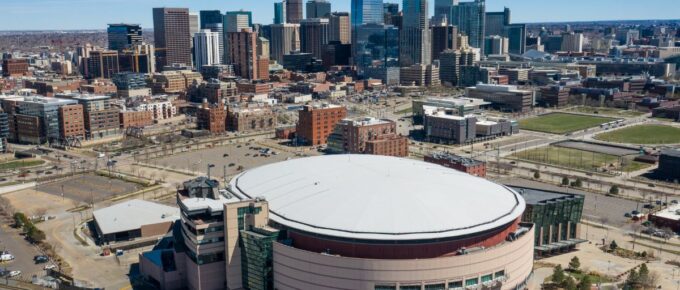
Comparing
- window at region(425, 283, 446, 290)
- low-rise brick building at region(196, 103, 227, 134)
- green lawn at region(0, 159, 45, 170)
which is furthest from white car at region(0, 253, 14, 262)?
low-rise brick building at region(196, 103, 227, 134)

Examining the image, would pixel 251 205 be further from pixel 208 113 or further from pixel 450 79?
pixel 450 79

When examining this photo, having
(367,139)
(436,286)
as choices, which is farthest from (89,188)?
(436,286)

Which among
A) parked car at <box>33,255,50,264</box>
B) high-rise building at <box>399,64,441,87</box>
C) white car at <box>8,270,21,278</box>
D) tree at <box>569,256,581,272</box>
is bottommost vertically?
white car at <box>8,270,21,278</box>

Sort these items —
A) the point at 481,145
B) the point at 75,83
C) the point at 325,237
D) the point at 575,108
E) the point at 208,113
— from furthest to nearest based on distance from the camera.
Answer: the point at 75,83, the point at 575,108, the point at 208,113, the point at 481,145, the point at 325,237

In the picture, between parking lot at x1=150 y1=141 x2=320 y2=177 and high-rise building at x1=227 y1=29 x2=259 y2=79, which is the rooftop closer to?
parking lot at x1=150 y1=141 x2=320 y2=177

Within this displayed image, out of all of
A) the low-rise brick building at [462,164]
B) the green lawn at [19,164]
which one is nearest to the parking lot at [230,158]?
the green lawn at [19,164]

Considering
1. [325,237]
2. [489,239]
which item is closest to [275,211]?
[325,237]

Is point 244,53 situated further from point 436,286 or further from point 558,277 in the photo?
point 436,286
